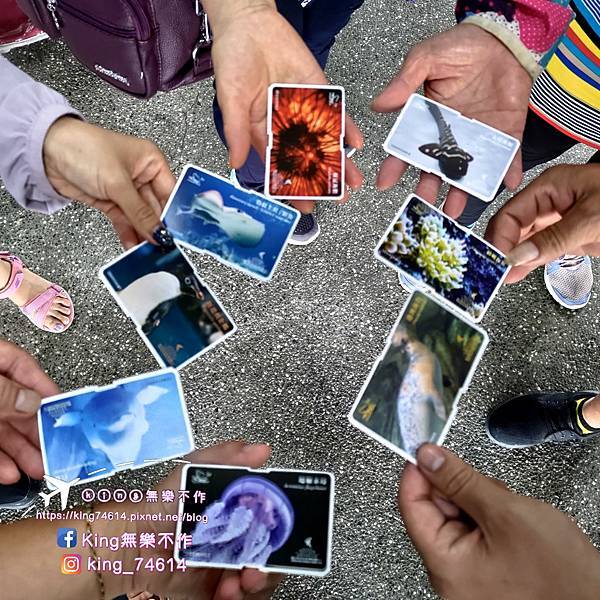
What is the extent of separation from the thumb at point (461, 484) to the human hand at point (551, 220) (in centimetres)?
43

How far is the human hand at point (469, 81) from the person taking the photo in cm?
116

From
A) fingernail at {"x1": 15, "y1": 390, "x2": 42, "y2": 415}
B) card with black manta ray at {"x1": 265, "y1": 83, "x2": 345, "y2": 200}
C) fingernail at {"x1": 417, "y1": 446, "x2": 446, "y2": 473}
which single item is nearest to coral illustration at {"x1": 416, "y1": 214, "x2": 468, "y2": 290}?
card with black manta ray at {"x1": 265, "y1": 83, "x2": 345, "y2": 200}

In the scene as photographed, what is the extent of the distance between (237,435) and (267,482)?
1.26 feet

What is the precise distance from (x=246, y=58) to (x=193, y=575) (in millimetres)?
1002

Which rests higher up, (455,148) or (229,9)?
(229,9)

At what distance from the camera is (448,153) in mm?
1224

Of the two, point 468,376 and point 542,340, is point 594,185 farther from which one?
point 542,340

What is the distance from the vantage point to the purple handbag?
108cm

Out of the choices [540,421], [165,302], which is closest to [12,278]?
[165,302]

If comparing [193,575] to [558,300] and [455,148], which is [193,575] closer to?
[455,148]

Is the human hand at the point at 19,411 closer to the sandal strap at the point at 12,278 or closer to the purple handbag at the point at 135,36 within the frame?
the sandal strap at the point at 12,278

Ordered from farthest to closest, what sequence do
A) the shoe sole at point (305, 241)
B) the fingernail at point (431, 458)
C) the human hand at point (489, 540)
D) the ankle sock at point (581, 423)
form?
the shoe sole at point (305, 241) → the ankle sock at point (581, 423) → the fingernail at point (431, 458) → the human hand at point (489, 540)

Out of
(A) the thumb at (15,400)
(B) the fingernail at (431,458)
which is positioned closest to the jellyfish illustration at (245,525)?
(B) the fingernail at (431,458)

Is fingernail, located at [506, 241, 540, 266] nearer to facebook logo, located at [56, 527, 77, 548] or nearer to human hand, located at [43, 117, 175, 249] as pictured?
human hand, located at [43, 117, 175, 249]
